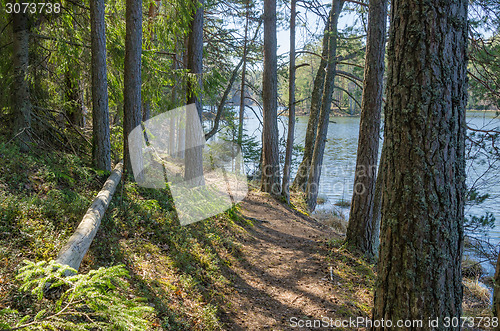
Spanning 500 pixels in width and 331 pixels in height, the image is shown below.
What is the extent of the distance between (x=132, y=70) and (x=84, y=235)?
4.35 m

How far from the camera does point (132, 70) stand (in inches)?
273

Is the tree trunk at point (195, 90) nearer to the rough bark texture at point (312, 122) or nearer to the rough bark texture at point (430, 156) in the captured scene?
the rough bark texture at point (430, 156)

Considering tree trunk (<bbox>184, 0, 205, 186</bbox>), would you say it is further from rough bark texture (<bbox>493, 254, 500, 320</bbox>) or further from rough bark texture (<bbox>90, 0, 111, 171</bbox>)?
rough bark texture (<bbox>493, 254, 500, 320</bbox>)

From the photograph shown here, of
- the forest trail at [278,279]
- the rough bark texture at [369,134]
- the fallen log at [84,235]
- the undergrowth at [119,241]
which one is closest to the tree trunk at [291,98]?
the forest trail at [278,279]

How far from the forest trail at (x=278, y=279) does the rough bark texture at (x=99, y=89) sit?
3.81 m

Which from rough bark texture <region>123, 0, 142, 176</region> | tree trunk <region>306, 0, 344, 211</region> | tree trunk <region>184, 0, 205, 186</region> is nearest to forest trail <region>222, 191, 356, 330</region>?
tree trunk <region>184, 0, 205, 186</region>

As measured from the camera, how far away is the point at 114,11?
7770mm

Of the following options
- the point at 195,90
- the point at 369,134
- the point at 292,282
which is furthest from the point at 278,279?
the point at 195,90

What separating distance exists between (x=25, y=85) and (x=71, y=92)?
1.49 m

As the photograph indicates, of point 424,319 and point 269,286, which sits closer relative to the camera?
point 424,319

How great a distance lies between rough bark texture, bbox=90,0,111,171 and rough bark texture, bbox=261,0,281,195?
5.95 m

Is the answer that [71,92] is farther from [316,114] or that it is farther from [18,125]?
[316,114]

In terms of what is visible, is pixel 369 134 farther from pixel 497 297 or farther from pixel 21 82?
pixel 21 82

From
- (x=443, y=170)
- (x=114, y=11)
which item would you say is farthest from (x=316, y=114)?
(x=443, y=170)
